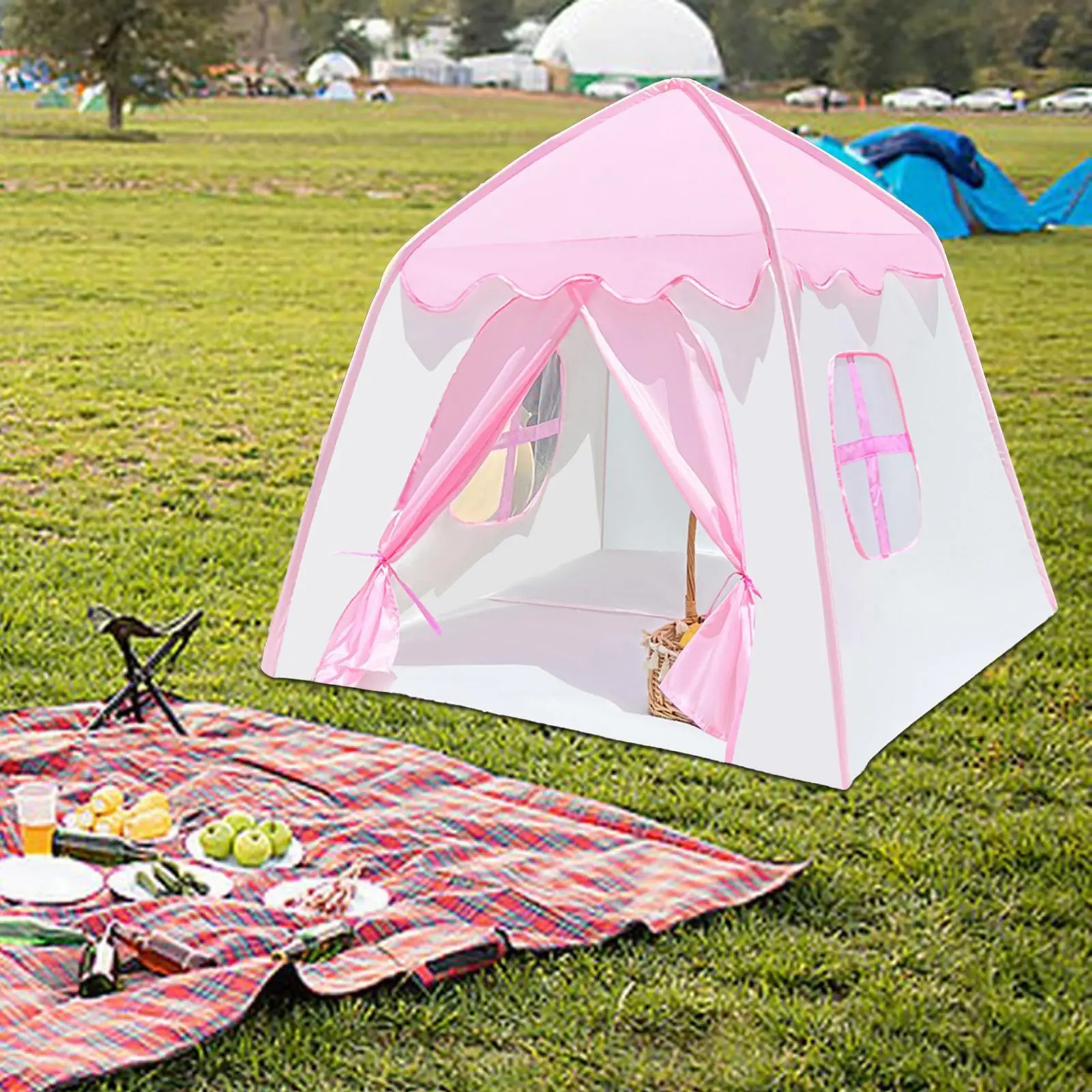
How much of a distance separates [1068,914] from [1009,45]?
26.4 metres

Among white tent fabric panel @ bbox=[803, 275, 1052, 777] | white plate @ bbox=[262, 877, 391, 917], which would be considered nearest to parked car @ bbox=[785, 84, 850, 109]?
white tent fabric panel @ bbox=[803, 275, 1052, 777]

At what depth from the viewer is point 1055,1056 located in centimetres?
274

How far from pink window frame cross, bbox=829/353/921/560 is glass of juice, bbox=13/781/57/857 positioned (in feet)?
6.37

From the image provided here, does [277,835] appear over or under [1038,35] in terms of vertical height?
under

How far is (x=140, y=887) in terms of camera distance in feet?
10.4

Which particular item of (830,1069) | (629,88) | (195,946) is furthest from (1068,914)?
(629,88)

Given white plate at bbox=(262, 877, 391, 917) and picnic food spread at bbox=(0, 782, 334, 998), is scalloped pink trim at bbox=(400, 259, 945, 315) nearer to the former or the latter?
picnic food spread at bbox=(0, 782, 334, 998)

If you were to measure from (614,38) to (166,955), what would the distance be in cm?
3784

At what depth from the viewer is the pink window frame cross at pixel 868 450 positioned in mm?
4234

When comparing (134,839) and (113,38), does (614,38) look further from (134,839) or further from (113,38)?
(134,839)

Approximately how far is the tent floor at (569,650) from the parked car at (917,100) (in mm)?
26120

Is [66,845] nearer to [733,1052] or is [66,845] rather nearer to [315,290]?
[733,1052]

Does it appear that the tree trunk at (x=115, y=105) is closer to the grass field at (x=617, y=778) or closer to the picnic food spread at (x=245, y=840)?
the grass field at (x=617, y=778)

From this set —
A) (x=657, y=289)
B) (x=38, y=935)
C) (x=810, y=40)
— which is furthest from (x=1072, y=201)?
(x=38, y=935)
